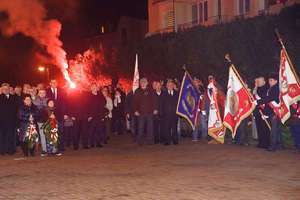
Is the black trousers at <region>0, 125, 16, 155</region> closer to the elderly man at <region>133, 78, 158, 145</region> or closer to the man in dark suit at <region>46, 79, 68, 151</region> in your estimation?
the man in dark suit at <region>46, 79, 68, 151</region>

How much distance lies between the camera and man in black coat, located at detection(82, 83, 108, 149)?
1402 centimetres

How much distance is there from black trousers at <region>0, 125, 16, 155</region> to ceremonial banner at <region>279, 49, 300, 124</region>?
23.6 ft

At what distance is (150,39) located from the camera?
27984 mm

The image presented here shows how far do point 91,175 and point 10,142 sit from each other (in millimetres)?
4978

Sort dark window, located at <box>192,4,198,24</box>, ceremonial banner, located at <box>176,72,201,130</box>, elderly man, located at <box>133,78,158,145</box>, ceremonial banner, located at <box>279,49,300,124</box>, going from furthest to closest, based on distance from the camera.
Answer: dark window, located at <box>192,4,198,24</box> < ceremonial banner, located at <box>176,72,201,130</box> < elderly man, located at <box>133,78,158,145</box> < ceremonial banner, located at <box>279,49,300,124</box>

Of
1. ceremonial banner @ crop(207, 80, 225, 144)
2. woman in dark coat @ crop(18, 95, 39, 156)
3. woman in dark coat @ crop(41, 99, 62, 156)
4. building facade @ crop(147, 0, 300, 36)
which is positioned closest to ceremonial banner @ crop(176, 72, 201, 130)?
ceremonial banner @ crop(207, 80, 225, 144)

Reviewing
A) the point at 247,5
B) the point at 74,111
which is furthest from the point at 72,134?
the point at 247,5

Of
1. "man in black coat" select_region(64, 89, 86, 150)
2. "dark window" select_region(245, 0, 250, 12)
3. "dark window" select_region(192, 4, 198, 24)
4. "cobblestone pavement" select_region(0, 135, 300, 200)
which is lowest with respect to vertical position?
"cobblestone pavement" select_region(0, 135, 300, 200)

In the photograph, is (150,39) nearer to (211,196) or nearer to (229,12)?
(229,12)

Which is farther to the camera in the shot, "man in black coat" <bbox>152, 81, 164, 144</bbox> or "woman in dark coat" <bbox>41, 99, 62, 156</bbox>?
"man in black coat" <bbox>152, 81, 164, 144</bbox>

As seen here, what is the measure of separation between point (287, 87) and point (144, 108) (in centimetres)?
439

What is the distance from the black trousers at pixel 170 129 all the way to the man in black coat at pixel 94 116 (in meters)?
1.91

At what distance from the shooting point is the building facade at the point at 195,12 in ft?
95.6

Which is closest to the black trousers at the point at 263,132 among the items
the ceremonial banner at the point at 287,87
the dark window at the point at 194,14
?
the ceremonial banner at the point at 287,87
